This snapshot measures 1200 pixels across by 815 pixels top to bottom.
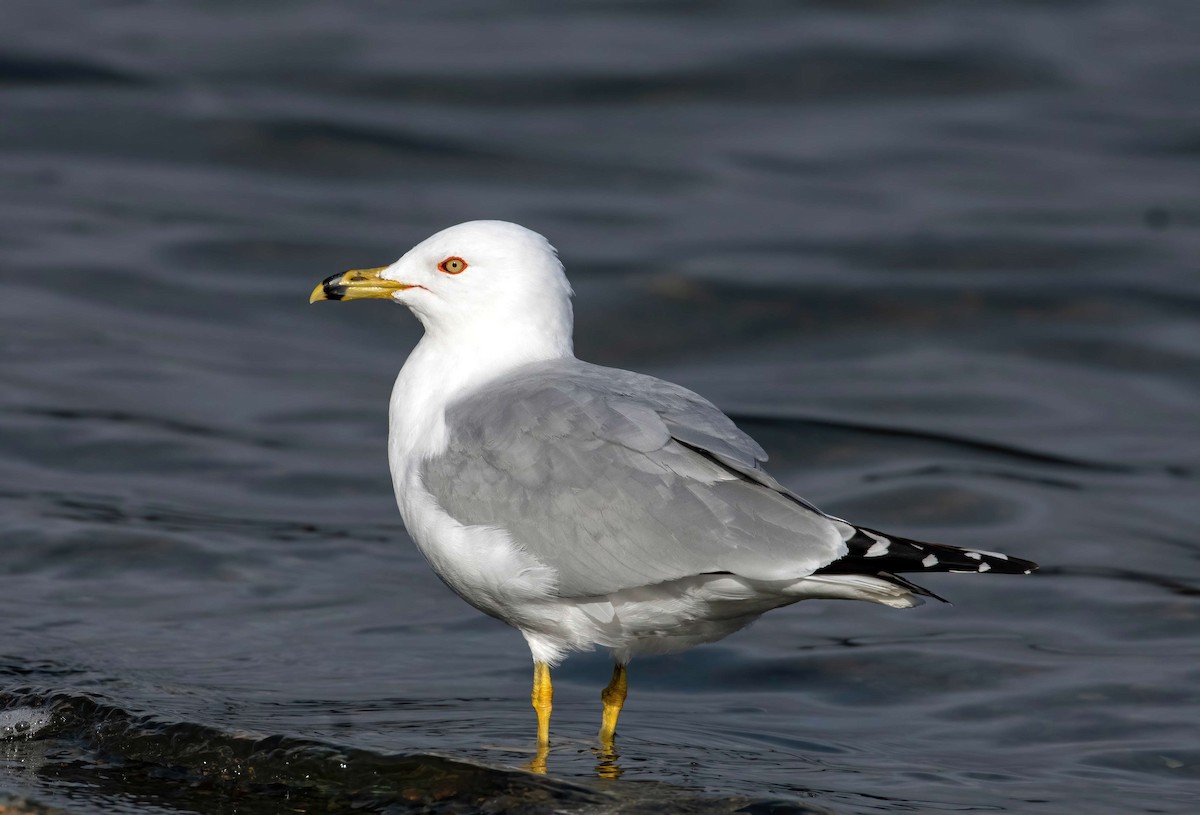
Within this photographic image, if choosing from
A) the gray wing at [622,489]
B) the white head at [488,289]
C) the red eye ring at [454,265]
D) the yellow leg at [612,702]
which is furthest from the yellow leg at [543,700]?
the red eye ring at [454,265]

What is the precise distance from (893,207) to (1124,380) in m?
3.62

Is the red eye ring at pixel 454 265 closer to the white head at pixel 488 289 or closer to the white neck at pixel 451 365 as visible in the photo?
the white head at pixel 488 289

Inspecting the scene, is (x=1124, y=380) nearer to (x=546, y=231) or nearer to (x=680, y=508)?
(x=546, y=231)

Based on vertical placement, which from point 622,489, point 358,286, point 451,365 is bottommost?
point 622,489

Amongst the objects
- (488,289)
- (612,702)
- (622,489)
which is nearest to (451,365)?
(488,289)

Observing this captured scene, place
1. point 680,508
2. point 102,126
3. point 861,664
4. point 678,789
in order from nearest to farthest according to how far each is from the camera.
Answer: point 680,508 → point 678,789 → point 861,664 → point 102,126

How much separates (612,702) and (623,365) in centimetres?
688

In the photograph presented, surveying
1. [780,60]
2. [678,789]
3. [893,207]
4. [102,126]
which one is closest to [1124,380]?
[893,207]

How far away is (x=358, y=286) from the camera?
6762mm

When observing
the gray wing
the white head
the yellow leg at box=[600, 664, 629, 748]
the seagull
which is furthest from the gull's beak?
the yellow leg at box=[600, 664, 629, 748]

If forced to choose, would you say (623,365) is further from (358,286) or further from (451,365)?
(451,365)

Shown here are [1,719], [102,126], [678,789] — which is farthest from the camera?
[102,126]

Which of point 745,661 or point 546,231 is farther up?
point 546,231

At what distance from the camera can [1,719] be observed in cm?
646
